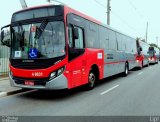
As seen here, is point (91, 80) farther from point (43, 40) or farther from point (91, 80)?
point (43, 40)

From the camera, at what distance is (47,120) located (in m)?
5.73

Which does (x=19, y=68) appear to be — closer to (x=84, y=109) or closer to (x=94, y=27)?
(x=84, y=109)

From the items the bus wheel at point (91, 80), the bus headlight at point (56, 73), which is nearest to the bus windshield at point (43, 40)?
the bus headlight at point (56, 73)

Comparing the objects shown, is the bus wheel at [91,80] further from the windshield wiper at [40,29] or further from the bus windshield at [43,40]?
the windshield wiper at [40,29]

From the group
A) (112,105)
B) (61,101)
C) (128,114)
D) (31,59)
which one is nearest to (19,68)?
(31,59)

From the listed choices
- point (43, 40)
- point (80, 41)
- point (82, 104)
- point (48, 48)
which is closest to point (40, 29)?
point (43, 40)

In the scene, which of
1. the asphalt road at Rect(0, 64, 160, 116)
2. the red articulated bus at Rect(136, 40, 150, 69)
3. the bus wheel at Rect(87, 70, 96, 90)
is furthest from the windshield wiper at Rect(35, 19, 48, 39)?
the red articulated bus at Rect(136, 40, 150, 69)

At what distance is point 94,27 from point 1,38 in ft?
14.0

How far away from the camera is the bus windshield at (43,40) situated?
7934mm

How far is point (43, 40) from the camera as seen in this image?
316 inches

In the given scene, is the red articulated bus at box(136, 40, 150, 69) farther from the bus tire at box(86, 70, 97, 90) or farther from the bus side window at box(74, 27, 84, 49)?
the bus side window at box(74, 27, 84, 49)

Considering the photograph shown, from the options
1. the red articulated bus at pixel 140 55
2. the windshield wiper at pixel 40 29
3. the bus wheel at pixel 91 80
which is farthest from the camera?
the red articulated bus at pixel 140 55

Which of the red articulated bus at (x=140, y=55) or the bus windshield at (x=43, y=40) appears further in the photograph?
the red articulated bus at (x=140, y=55)

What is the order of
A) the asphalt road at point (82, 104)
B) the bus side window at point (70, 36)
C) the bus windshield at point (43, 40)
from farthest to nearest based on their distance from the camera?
1. the bus side window at point (70, 36)
2. the bus windshield at point (43, 40)
3. the asphalt road at point (82, 104)
